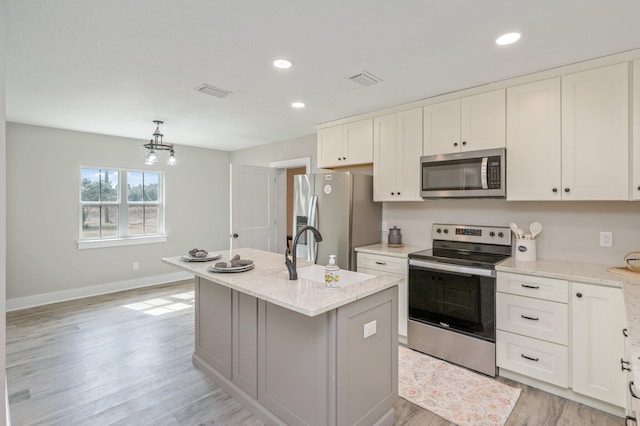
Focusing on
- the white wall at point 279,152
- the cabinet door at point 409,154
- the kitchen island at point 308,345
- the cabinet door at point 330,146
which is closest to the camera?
the kitchen island at point 308,345

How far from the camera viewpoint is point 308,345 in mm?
1812

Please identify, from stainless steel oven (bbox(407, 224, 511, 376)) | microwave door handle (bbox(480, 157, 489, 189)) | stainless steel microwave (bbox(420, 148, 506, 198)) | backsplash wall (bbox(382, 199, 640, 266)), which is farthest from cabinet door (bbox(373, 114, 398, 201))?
microwave door handle (bbox(480, 157, 489, 189))

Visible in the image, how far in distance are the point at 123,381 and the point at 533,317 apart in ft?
10.5

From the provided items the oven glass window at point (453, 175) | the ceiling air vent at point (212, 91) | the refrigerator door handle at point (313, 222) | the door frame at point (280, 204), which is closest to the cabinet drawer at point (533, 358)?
the oven glass window at point (453, 175)

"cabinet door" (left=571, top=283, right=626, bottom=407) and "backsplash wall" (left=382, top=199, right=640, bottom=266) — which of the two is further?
"backsplash wall" (left=382, top=199, right=640, bottom=266)

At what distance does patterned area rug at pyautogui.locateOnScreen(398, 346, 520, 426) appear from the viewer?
2.14m

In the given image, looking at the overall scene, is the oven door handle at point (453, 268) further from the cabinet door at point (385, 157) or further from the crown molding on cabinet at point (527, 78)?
the crown molding on cabinet at point (527, 78)

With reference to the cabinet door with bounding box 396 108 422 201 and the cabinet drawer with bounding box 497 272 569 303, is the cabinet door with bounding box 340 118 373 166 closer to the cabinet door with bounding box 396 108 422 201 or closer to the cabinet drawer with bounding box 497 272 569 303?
the cabinet door with bounding box 396 108 422 201

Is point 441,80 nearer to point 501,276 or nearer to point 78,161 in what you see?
point 501,276

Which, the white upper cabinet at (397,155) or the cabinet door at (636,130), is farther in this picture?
the white upper cabinet at (397,155)

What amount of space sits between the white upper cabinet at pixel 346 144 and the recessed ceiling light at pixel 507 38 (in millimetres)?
1652

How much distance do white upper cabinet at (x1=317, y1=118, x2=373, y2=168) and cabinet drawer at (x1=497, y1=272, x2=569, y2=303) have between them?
5.98ft

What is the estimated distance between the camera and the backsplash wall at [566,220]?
246 centimetres

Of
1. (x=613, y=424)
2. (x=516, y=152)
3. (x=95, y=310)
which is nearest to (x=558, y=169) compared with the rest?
(x=516, y=152)
